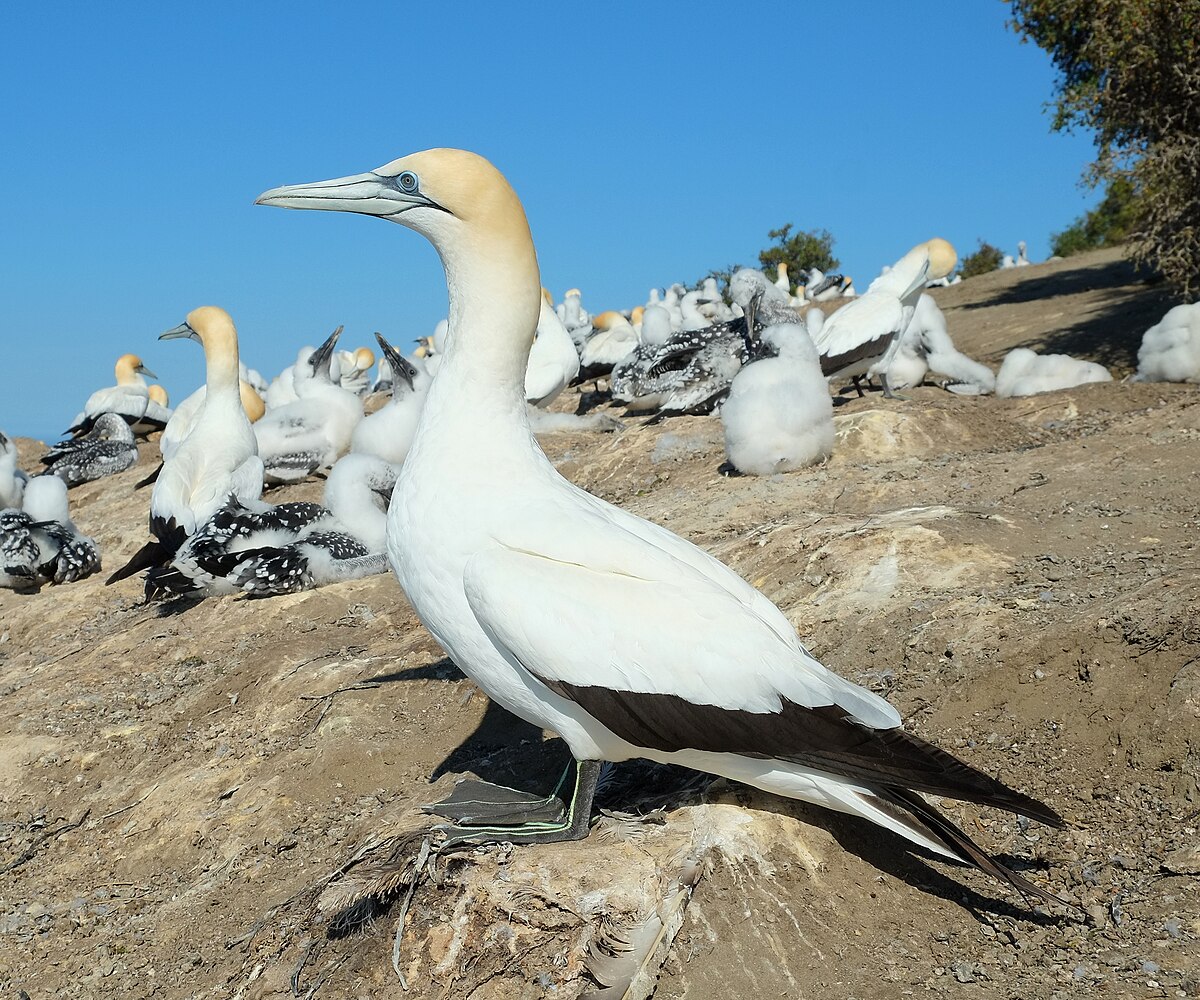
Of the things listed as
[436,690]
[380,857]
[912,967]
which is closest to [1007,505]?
[436,690]

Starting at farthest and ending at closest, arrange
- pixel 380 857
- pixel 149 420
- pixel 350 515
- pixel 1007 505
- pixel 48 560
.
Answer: pixel 149 420
pixel 48 560
pixel 350 515
pixel 1007 505
pixel 380 857

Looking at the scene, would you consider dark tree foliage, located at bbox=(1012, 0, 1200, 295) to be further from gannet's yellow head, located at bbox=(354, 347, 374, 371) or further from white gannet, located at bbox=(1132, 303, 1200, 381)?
gannet's yellow head, located at bbox=(354, 347, 374, 371)

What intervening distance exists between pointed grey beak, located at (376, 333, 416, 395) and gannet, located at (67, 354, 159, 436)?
6548 mm

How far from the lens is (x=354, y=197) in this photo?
11.4 ft

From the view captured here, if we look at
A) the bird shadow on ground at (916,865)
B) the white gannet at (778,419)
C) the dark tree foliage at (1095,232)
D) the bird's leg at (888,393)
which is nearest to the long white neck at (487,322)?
the bird shadow on ground at (916,865)

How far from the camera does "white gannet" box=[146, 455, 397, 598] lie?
22.6ft

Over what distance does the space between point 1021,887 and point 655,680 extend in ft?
3.30

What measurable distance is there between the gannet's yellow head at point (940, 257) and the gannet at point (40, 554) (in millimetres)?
8129

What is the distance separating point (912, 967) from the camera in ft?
9.16

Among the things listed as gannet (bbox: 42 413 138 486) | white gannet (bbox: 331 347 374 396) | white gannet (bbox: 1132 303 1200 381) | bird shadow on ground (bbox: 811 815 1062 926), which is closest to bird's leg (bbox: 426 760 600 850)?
bird shadow on ground (bbox: 811 815 1062 926)

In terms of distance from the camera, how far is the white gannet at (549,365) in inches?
445

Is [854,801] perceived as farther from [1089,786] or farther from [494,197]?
[494,197]

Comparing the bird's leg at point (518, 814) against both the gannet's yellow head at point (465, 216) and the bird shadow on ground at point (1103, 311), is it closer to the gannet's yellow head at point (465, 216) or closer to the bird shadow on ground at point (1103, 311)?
the gannet's yellow head at point (465, 216)

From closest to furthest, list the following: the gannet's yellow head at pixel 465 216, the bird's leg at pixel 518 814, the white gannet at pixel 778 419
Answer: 1. the bird's leg at pixel 518 814
2. the gannet's yellow head at pixel 465 216
3. the white gannet at pixel 778 419
